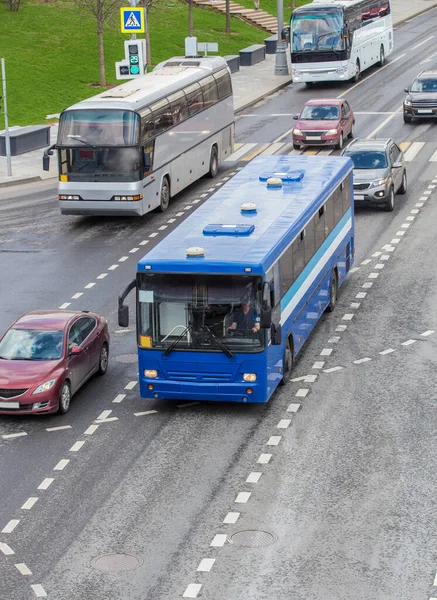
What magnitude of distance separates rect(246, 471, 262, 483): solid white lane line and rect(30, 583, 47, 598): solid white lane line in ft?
13.4

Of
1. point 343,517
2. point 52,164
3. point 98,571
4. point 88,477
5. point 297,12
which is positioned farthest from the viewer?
point 297,12

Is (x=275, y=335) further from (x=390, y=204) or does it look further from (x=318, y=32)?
(x=318, y=32)

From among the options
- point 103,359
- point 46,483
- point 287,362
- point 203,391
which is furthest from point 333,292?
point 46,483

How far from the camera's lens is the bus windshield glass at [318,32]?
55.6 meters

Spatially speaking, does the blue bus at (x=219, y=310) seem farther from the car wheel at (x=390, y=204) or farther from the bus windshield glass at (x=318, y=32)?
the bus windshield glass at (x=318, y=32)

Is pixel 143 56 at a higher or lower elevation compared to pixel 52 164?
higher

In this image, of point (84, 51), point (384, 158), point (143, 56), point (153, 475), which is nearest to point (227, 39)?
point (84, 51)

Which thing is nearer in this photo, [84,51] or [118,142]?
[118,142]

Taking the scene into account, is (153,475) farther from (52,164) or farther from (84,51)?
(84,51)

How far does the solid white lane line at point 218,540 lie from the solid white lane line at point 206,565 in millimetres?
408

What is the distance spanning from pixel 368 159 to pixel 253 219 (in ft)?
43.8

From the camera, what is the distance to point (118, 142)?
3391 centimetres

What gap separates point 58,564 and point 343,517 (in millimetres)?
3899

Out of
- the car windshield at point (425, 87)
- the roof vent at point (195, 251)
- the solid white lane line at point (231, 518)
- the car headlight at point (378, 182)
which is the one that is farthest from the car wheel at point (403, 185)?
the solid white lane line at point (231, 518)
